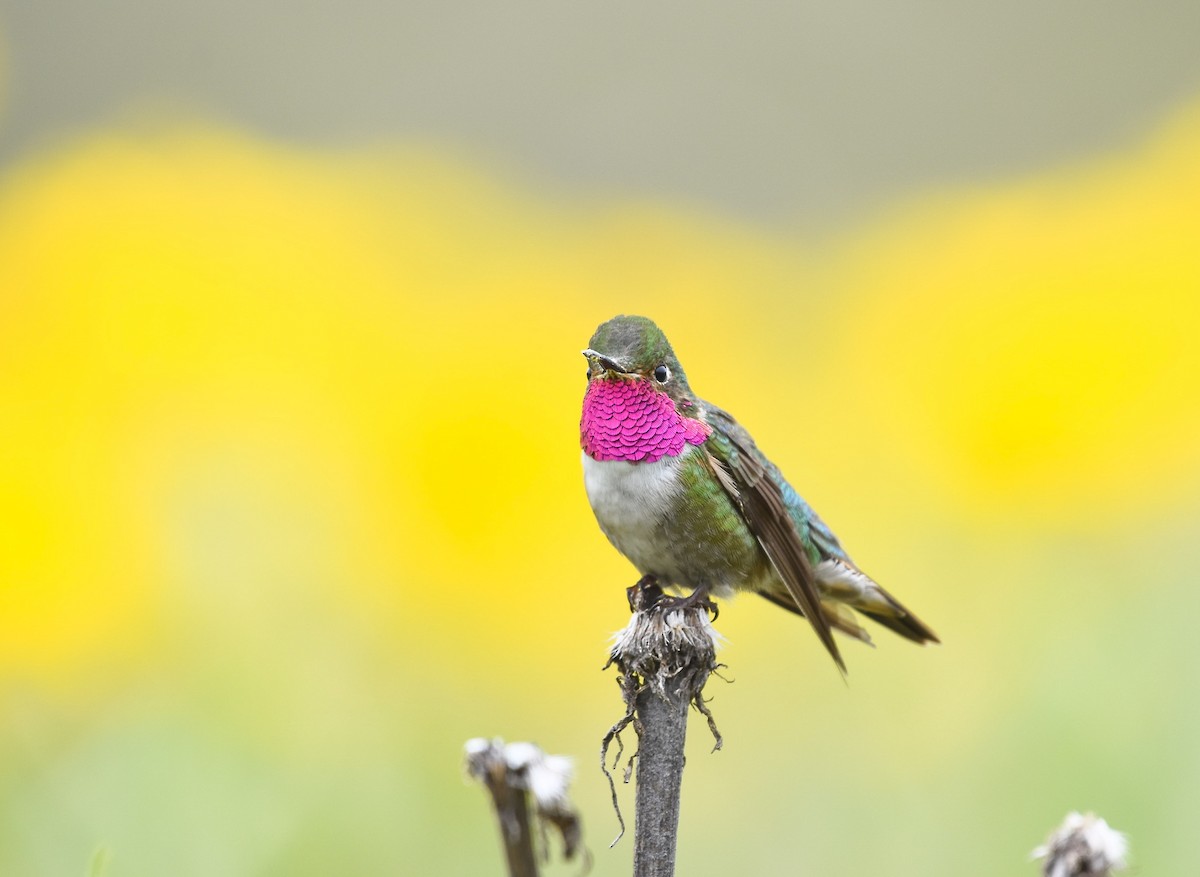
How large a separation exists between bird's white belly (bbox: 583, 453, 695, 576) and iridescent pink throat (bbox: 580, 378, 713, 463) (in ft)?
0.08

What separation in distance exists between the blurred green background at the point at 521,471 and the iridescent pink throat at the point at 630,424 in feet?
4.37

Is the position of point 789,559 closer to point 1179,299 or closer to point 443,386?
point 443,386

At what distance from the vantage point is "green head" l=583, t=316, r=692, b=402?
3158mm

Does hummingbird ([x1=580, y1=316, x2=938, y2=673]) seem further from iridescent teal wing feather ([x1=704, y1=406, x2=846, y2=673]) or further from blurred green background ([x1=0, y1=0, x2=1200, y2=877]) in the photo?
blurred green background ([x1=0, y1=0, x2=1200, y2=877])

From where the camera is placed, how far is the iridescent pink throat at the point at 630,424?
331 cm

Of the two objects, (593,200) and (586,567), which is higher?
(593,200)

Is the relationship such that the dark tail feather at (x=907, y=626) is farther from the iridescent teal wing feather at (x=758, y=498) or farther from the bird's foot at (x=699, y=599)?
the bird's foot at (x=699, y=599)

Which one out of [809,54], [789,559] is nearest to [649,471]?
[789,559]

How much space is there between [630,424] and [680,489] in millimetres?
212

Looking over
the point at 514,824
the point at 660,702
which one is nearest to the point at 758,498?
the point at 660,702

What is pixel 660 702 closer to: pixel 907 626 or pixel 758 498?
pixel 758 498

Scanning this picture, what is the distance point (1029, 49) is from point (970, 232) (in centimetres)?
344

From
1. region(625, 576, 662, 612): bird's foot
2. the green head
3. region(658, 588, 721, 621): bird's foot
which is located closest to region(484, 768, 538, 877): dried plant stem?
the green head

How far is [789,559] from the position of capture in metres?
3.50
